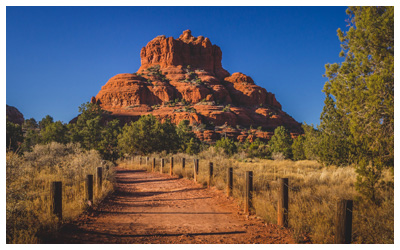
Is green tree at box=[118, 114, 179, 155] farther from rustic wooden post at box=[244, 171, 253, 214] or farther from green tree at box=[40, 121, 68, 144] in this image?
rustic wooden post at box=[244, 171, 253, 214]

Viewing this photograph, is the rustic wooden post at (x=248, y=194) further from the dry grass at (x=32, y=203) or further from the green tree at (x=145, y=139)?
the green tree at (x=145, y=139)

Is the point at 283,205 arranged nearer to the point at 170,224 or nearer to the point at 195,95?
the point at 170,224

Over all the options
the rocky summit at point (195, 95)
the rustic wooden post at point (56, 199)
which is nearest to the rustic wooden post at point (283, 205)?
the rustic wooden post at point (56, 199)

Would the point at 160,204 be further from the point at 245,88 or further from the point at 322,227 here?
the point at 245,88

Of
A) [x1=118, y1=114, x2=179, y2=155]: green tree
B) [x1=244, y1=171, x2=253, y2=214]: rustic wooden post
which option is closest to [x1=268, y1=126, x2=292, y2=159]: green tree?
[x1=118, y1=114, x2=179, y2=155]: green tree

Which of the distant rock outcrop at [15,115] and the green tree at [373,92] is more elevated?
the distant rock outcrop at [15,115]

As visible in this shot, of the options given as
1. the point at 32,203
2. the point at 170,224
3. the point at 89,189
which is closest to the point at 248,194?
the point at 170,224

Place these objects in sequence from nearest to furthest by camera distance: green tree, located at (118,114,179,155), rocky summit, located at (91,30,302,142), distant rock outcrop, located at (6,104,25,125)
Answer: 1. green tree, located at (118,114,179,155)
2. distant rock outcrop, located at (6,104,25,125)
3. rocky summit, located at (91,30,302,142)
